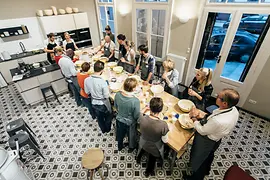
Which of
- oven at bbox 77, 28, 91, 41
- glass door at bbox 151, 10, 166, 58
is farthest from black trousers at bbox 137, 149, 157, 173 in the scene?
oven at bbox 77, 28, 91, 41

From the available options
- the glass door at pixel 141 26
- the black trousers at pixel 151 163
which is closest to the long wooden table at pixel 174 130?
the black trousers at pixel 151 163

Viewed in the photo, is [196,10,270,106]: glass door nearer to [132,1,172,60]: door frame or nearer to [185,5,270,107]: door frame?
[185,5,270,107]: door frame

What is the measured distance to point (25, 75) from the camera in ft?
12.8

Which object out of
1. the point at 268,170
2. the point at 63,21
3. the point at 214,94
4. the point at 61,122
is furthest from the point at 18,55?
the point at 268,170

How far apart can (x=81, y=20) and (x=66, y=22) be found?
67 cm

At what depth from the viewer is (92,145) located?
10.2 feet

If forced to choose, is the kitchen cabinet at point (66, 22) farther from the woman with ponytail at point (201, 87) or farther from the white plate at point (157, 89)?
the woman with ponytail at point (201, 87)

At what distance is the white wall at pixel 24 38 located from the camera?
5.18 meters

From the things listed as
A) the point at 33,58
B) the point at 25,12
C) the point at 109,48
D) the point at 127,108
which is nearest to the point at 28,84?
the point at 33,58

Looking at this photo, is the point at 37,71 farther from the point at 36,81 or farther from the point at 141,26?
the point at 141,26

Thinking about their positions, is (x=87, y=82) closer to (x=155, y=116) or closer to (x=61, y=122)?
(x=155, y=116)

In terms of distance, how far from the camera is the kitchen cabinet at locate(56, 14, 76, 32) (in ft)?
18.6

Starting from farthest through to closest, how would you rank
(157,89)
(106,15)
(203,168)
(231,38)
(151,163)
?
(106,15) → (231,38) → (157,89) → (151,163) → (203,168)

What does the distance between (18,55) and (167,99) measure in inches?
233
